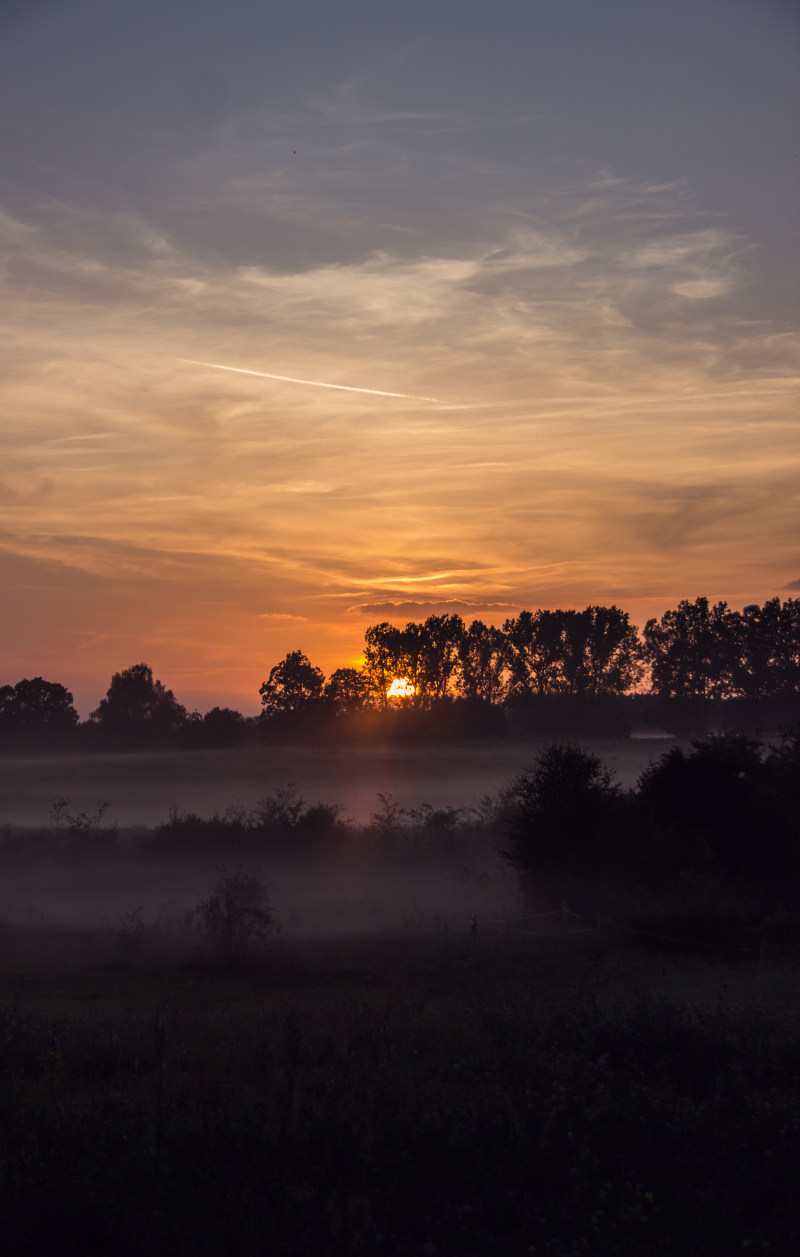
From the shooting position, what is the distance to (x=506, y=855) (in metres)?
33.6

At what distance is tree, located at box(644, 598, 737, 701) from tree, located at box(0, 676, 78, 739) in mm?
66049

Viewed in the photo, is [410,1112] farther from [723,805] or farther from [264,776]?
[264,776]

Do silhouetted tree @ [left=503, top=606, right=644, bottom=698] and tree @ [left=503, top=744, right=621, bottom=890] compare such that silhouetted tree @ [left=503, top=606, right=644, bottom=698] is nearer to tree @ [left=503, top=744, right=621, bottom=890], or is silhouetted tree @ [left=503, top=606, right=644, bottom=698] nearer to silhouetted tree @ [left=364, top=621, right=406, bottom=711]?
silhouetted tree @ [left=364, top=621, right=406, bottom=711]

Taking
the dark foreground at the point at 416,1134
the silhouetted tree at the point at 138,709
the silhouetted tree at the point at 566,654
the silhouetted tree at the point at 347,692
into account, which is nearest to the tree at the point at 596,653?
the silhouetted tree at the point at 566,654

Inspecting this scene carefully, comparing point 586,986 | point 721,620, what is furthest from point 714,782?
point 721,620

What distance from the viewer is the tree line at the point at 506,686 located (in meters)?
93.7

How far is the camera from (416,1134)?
8.76 meters

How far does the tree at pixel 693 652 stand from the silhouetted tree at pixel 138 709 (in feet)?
180

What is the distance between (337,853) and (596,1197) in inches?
1495

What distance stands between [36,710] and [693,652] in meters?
72.8

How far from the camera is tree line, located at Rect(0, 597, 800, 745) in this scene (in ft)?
307

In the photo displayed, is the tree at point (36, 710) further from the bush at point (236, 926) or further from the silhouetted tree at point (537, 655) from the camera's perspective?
the bush at point (236, 926)

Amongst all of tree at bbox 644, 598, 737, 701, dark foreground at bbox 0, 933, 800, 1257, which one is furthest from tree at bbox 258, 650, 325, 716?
dark foreground at bbox 0, 933, 800, 1257

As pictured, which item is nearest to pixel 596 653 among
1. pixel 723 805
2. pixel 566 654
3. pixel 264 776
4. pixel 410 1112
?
pixel 566 654
